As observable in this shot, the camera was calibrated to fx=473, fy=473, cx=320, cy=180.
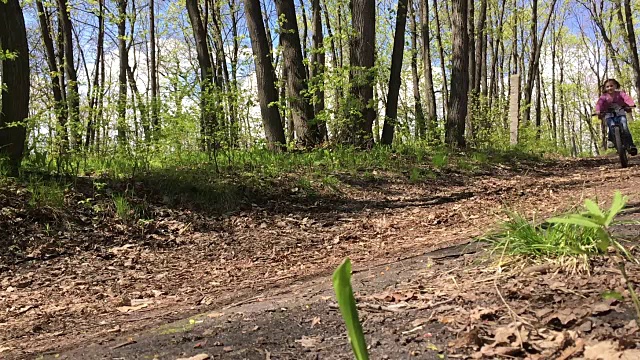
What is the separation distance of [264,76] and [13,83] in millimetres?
4364

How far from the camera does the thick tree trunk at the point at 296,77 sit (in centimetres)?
935

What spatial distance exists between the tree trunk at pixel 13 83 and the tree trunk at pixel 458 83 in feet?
28.1

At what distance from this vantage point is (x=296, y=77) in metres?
9.49

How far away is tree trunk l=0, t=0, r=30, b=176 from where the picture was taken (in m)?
5.80

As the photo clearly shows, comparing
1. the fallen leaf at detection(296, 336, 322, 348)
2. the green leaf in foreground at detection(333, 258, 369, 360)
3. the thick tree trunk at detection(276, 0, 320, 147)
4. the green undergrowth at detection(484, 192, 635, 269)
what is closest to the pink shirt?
the thick tree trunk at detection(276, 0, 320, 147)

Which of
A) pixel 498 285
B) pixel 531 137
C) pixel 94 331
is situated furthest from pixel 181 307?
pixel 531 137

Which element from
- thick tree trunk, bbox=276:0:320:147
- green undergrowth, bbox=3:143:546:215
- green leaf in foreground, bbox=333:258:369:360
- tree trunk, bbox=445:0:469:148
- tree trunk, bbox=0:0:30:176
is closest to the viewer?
green leaf in foreground, bbox=333:258:369:360

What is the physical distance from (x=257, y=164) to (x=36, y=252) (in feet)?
12.1

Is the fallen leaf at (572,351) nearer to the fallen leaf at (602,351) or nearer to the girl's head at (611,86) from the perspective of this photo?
the fallen leaf at (602,351)

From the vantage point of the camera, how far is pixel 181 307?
3.21m

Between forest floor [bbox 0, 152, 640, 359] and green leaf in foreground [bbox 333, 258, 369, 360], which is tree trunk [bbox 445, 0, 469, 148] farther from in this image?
green leaf in foreground [bbox 333, 258, 369, 360]

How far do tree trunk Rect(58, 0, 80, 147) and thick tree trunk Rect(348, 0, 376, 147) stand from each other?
4718 mm

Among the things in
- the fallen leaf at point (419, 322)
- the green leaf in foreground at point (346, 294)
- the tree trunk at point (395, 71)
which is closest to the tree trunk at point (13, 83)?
the fallen leaf at point (419, 322)

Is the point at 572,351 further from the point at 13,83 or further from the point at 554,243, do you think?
the point at 13,83
